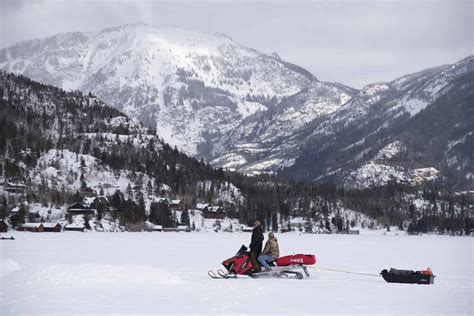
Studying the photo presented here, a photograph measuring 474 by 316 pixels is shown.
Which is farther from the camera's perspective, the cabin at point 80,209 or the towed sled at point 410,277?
the cabin at point 80,209

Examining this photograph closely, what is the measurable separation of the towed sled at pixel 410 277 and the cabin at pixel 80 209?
159818 millimetres

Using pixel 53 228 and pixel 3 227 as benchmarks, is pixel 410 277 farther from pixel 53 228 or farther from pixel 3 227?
pixel 53 228

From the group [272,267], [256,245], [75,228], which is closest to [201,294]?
[256,245]

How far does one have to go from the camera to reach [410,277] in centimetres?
3512

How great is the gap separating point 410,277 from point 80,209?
545ft

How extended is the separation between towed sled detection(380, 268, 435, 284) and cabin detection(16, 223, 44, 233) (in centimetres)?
13962

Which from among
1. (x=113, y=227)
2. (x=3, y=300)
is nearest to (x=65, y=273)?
(x=3, y=300)

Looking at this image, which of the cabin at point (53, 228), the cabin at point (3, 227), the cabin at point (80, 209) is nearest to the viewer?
the cabin at point (3, 227)

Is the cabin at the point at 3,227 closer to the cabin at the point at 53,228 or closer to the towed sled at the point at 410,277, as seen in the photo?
the cabin at the point at 53,228

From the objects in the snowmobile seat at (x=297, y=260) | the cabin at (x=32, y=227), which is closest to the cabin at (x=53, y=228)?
the cabin at (x=32, y=227)

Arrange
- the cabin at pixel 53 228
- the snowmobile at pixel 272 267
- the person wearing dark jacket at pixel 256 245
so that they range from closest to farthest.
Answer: the snowmobile at pixel 272 267 → the person wearing dark jacket at pixel 256 245 → the cabin at pixel 53 228

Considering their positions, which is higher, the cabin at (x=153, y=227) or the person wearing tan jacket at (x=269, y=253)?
the cabin at (x=153, y=227)

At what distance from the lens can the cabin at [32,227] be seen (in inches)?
6378

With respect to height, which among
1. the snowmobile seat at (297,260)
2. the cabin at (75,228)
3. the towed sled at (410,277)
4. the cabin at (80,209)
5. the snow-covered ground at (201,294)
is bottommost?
the snow-covered ground at (201,294)
